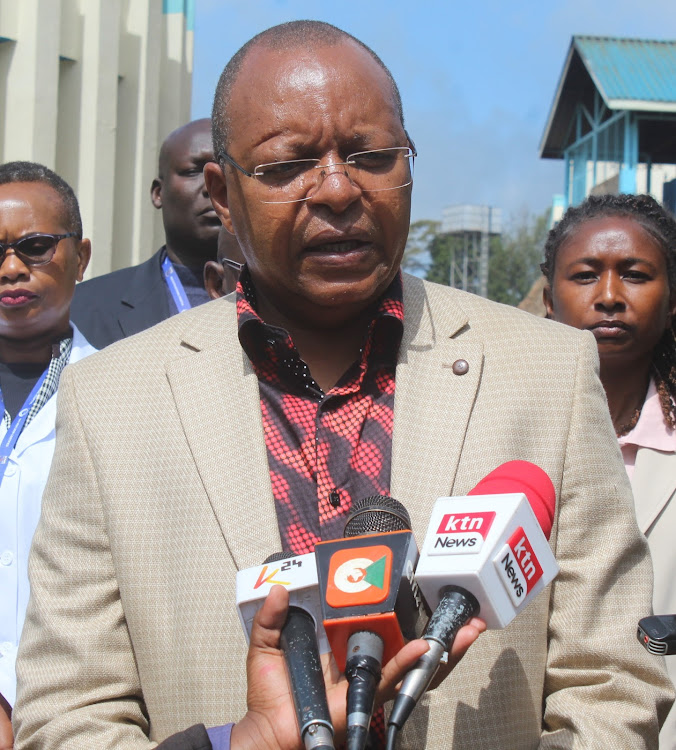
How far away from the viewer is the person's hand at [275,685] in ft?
4.53

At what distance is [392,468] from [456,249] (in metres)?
57.8

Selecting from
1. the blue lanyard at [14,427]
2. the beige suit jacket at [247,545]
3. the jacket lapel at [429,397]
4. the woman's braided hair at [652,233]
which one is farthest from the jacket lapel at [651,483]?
the blue lanyard at [14,427]

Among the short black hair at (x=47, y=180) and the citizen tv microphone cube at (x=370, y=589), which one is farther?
the short black hair at (x=47, y=180)

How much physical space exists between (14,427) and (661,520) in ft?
6.60

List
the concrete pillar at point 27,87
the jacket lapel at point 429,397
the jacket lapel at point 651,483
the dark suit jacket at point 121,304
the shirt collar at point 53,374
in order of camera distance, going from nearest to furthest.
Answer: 1. the jacket lapel at point 429,397
2. the jacket lapel at point 651,483
3. the shirt collar at point 53,374
4. the dark suit jacket at point 121,304
5. the concrete pillar at point 27,87

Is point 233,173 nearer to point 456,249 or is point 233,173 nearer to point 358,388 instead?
point 358,388

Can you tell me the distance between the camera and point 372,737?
71.9 inches

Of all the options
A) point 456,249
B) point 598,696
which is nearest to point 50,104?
point 598,696

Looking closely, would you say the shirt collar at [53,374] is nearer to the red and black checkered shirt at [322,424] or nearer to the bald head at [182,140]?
the red and black checkered shirt at [322,424]

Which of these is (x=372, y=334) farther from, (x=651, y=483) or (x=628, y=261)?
(x=628, y=261)

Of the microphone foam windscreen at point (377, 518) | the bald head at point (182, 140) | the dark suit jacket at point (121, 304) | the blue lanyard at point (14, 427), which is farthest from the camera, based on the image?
the bald head at point (182, 140)

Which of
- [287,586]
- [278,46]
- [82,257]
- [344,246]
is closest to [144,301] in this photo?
[82,257]

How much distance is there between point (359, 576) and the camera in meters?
1.38

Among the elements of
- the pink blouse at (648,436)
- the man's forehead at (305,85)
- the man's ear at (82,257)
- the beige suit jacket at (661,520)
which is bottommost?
the beige suit jacket at (661,520)
